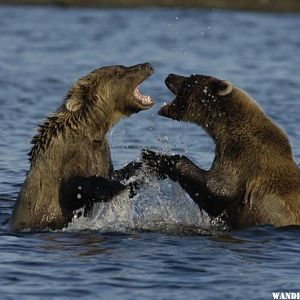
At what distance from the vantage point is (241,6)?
36.3m

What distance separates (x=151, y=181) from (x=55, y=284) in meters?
2.55

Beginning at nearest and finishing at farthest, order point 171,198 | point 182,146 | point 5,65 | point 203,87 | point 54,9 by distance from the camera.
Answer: point 203,87 < point 171,198 < point 182,146 < point 5,65 < point 54,9

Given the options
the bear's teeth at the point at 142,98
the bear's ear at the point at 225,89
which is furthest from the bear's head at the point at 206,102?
the bear's teeth at the point at 142,98

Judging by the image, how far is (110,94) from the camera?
439 inches

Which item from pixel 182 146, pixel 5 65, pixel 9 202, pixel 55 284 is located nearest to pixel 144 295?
pixel 55 284

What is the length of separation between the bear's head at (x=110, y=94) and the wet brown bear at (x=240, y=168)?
526mm

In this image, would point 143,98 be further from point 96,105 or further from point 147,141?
point 147,141

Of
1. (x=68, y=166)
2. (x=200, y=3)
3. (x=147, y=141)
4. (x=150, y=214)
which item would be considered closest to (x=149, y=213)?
(x=150, y=214)

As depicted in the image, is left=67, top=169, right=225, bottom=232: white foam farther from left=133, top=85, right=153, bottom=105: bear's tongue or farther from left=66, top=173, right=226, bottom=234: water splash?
left=133, top=85, right=153, bottom=105: bear's tongue

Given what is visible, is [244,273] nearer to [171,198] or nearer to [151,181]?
[151,181]

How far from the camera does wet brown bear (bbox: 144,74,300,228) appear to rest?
420 inches

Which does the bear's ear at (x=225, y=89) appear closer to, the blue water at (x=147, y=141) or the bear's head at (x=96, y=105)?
the bear's head at (x=96, y=105)

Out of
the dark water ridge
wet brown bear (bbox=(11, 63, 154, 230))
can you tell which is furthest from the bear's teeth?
the dark water ridge

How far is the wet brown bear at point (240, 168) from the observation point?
35.0ft
